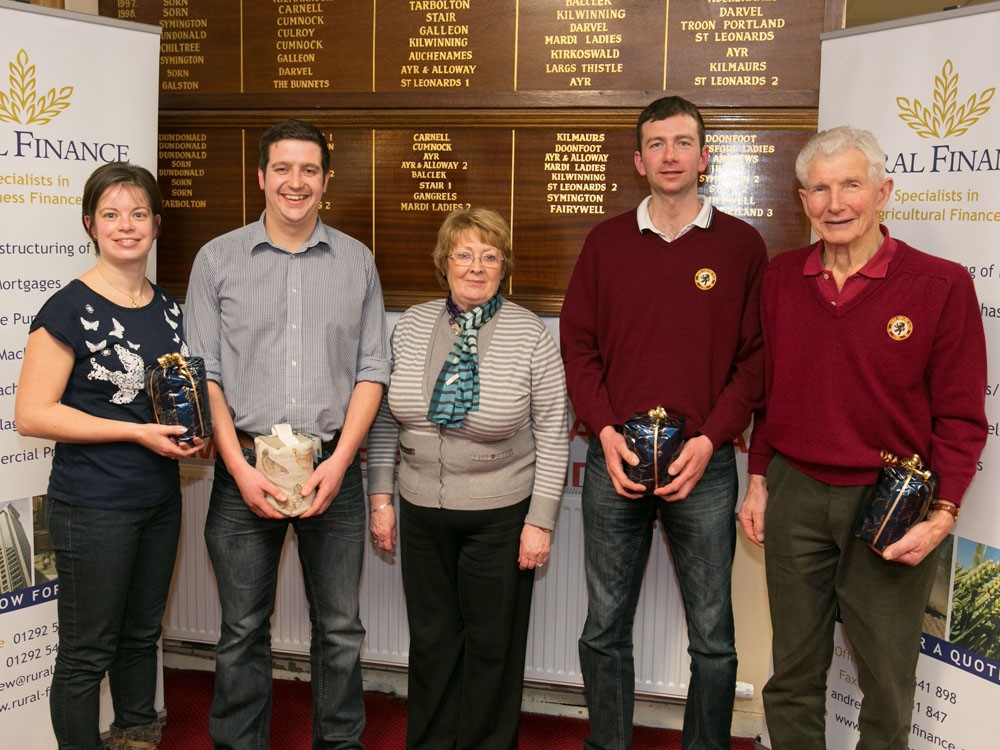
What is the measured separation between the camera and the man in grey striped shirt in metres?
2.15

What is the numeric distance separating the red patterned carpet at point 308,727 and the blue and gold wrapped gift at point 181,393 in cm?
126

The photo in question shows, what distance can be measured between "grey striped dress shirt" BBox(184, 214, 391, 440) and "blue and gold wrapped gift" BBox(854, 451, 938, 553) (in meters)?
1.32

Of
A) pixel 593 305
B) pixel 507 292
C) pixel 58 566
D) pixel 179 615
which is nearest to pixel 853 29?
pixel 593 305

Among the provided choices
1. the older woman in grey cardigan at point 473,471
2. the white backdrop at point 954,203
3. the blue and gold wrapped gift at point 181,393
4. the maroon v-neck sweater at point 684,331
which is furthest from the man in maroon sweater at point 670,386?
the blue and gold wrapped gift at point 181,393

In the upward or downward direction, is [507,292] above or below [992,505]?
above

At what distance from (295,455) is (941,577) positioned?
1.75 m

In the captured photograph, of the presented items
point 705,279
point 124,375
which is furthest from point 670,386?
point 124,375

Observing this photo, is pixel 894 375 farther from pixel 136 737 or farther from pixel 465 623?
pixel 136 737

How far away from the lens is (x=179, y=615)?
3.13 m

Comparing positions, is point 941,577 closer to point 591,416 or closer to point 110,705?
point 591,416

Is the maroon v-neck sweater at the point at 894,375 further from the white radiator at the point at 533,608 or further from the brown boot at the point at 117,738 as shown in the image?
the brown boot at the point at 117,738

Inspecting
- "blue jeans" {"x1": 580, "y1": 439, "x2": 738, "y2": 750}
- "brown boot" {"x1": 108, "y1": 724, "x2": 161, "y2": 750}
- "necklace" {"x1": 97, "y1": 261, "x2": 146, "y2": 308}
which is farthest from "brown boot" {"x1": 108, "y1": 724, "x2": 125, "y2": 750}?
"blue jeans" {"x1": 580, "y1": 439, "x2": 738, "y2": 750}

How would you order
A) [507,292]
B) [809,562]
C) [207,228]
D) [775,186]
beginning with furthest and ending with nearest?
[207,228] < [507,292] < [775,186] < [809,562]

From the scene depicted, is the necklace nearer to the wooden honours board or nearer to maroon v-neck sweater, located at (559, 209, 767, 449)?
the wooden honours board
